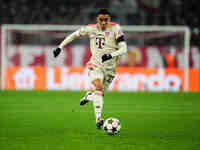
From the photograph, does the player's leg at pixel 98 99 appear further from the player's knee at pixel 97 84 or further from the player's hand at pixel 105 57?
the player's hand at pixel 105 57

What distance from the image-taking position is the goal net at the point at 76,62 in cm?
1969

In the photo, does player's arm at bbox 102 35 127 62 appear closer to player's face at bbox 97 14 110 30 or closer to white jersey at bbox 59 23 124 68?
white jersey at bbox 59 23 124 68

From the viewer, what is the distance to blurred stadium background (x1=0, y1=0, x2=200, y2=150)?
22.3ft

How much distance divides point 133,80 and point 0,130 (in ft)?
41.8

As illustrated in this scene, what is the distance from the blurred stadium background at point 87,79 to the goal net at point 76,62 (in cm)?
4

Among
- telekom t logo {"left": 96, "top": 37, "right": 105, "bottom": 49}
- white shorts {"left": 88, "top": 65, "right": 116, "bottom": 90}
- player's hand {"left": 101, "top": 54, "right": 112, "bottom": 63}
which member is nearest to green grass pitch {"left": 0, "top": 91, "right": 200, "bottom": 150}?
white shorts {"left": 88, "top": 65, "right": 116, "bottom": 90}

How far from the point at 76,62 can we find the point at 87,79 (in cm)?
138

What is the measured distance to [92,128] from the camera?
7801 millimetres

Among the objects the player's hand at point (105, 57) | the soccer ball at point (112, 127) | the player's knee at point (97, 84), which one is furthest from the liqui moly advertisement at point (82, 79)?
the soccer ball at point (112, 127)

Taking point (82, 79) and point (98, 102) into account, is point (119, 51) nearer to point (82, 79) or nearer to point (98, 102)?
point (98, 102)

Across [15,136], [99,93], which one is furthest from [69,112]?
[15,136]

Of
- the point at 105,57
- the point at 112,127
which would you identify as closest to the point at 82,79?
the point at 105,57

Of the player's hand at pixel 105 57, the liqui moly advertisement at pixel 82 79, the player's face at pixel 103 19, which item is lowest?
the liqui moly advertisement at pixel 82 79

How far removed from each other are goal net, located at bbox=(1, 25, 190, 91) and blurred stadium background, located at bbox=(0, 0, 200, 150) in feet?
0.13
